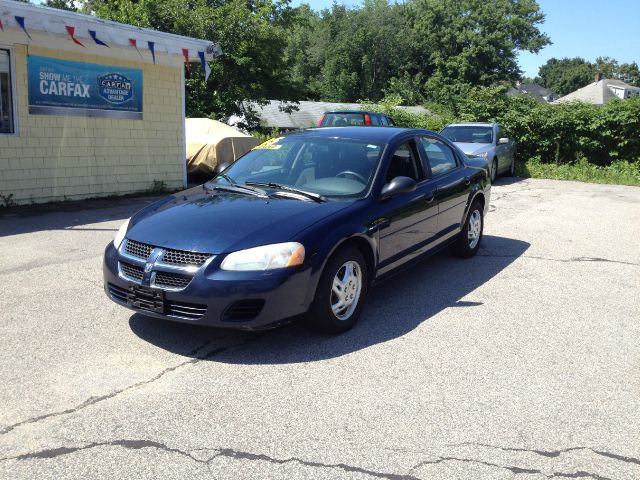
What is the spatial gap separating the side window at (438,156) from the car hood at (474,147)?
887cm

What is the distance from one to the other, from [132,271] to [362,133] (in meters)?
2.68

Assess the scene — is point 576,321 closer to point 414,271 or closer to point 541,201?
point 414,271

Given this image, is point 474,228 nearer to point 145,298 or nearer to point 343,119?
point 145,298

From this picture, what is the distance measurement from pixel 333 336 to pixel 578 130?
17.2 m

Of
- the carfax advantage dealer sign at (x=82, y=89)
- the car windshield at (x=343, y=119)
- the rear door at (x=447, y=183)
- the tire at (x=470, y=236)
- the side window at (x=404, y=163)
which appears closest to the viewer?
the side window at (x=404, y=163)

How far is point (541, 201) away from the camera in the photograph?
12891 millimetres

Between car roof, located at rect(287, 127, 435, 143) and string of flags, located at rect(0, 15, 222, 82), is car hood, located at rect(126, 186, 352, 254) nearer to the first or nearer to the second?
car roof, located at rect(287, 127, 435, 143)

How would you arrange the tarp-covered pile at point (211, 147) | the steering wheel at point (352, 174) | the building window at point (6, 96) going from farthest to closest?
the tarp-covered pile at point (211, 147) < the building window at point (6, 96) < the steering wheel at point (352, 174)

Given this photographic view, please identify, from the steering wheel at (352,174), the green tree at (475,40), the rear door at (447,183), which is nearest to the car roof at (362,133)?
the rear door at (447,183)

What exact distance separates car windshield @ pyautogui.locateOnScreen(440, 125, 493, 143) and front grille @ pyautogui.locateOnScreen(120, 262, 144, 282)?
43.2ft

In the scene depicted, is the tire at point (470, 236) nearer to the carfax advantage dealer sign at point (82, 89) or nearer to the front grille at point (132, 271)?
the front grille at point (132, 271)

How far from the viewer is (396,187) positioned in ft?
16.5

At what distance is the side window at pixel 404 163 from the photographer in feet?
17.8

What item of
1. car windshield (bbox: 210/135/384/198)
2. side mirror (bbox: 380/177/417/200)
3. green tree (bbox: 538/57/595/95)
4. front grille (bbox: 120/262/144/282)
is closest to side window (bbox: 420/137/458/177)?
car windshield (bbox: 210/135/384/198)
